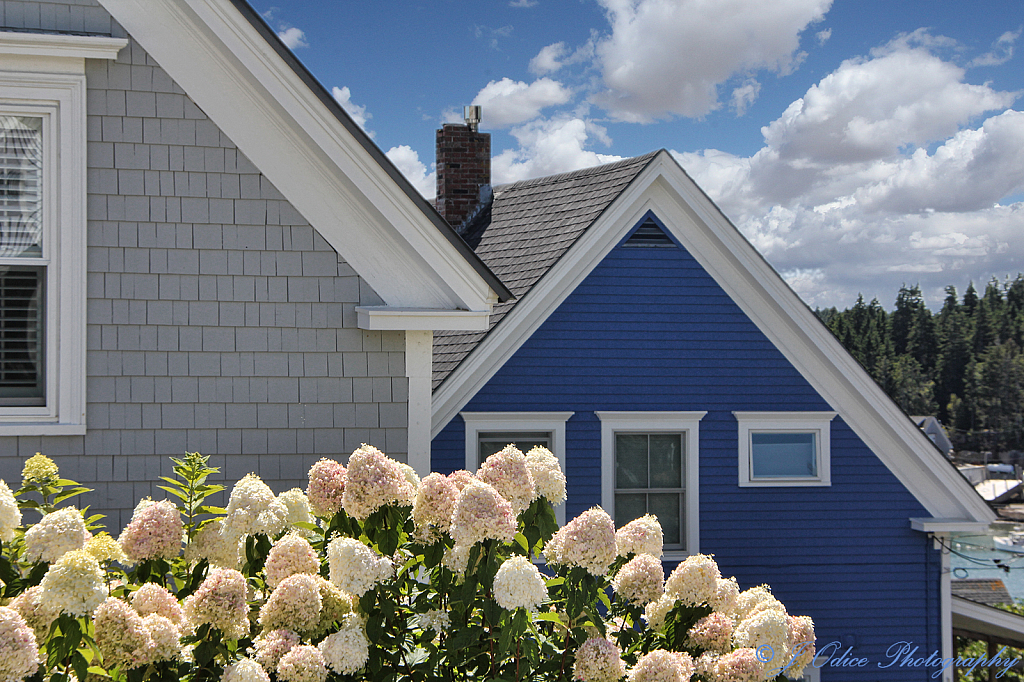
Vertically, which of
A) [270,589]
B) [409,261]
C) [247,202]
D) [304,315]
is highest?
[247,202]

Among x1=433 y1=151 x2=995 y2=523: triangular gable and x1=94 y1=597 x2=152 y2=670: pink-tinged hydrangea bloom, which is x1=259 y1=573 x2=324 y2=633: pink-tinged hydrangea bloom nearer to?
x1=94 y1=597 x2=152 y2=670: pink-tinged hydrangea bloom

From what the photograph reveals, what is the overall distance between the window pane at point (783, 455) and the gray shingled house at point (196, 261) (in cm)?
582

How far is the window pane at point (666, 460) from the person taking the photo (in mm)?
9688

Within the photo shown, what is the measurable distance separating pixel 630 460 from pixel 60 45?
23.6 ft

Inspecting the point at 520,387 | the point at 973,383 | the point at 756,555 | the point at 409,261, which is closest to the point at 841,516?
the point at 756,555

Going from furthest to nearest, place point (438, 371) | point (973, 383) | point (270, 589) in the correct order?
point (973, 383), point (438, 371), point (270, 589)

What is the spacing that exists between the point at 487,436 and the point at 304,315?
4586 millimetres

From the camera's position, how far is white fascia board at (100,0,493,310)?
16.0 ft

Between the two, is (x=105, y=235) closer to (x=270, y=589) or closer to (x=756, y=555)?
(x=270, y=589)

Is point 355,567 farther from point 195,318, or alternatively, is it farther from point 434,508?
point 195,318

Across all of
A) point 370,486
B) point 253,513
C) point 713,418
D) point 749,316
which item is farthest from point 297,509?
point 749,316

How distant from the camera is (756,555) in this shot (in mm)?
9766

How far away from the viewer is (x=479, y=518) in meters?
2.83

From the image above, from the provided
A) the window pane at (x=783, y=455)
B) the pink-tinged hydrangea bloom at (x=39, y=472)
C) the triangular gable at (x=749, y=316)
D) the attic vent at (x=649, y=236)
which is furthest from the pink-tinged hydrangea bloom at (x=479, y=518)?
the window pane at (x=783, y=455)
